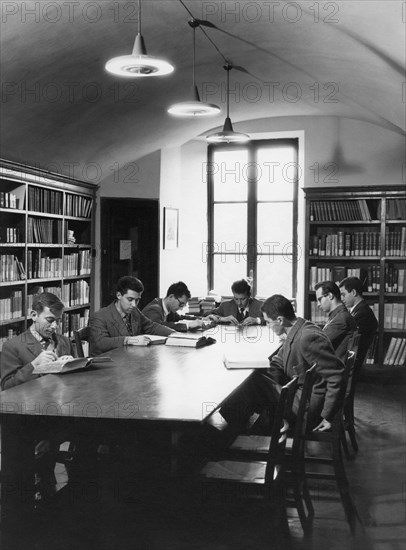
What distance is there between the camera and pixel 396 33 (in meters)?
4.14

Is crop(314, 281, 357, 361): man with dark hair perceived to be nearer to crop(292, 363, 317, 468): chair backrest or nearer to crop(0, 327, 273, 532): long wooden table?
crop(0, 327, 273, 532): long wooden table

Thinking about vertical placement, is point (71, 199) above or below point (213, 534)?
above

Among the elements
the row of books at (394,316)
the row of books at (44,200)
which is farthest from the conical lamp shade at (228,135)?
the row of books at (394,316)

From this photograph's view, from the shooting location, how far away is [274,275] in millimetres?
9469

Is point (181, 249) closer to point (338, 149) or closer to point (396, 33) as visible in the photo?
point (338, 149)

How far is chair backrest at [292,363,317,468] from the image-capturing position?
348 centimetres

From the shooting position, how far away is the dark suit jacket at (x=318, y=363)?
3979 millimetres

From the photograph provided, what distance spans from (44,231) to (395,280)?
167 inches

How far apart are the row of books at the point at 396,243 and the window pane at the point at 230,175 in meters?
2.31

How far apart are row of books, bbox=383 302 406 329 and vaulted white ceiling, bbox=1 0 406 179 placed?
2.18 meters

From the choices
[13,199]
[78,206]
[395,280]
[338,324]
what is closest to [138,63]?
[338,324]

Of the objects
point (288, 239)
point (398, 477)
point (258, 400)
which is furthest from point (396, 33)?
point (288, 239)

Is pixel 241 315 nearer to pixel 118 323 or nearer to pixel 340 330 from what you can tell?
pixel 340 330

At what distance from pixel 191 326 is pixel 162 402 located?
3200 millimetres
